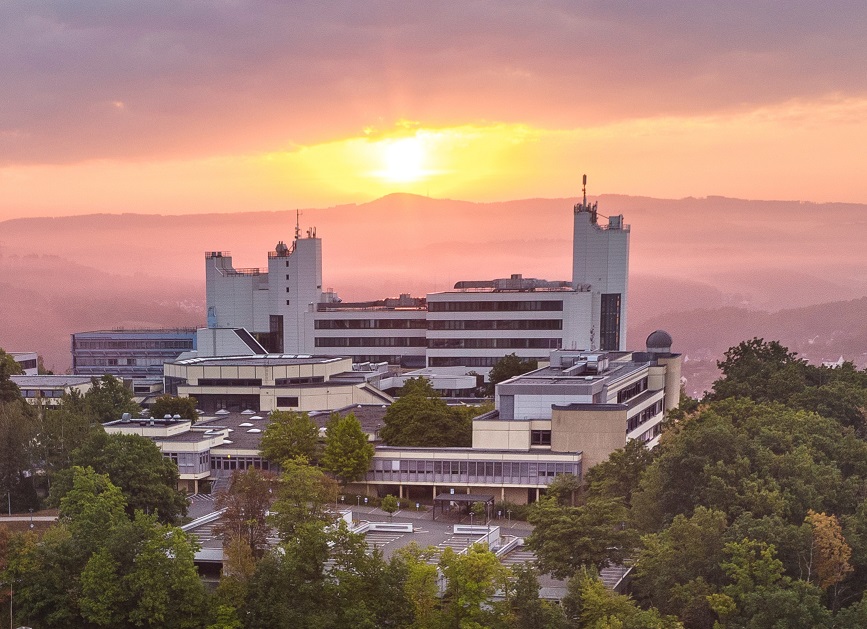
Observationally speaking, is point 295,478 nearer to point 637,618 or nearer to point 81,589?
point 81,589

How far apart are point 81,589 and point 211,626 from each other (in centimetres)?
758

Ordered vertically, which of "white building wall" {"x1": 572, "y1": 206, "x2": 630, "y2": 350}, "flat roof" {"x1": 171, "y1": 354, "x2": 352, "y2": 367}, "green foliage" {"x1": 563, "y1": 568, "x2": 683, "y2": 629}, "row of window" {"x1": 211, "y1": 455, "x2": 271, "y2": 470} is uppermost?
"white building wall" {"x1": 572, "y1": 206, "x2": 630, "y2": 350}

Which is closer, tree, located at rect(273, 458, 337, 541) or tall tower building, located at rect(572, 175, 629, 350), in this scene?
tree, located at rect(273, 458, 337, 541)

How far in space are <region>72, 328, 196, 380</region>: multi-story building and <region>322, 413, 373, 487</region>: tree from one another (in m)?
67.7

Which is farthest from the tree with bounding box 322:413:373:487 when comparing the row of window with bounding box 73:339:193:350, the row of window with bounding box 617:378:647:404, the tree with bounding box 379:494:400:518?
the row of window with bounding box 73:339:193:350

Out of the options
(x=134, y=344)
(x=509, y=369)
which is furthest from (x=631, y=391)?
(x=134, y=344)

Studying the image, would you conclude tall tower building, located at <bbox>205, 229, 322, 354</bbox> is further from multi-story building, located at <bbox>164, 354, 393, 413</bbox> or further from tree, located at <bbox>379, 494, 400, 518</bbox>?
tree, located at <bbox>379, 494, 400, 518</bbox>

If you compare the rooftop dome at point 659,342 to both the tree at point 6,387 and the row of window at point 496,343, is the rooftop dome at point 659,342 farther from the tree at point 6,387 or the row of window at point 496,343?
the tree at point 6,387

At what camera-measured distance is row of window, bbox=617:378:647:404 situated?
293 feet

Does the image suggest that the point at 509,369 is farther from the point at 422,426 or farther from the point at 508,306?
the point at 422,426

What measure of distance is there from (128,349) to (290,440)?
70493mm

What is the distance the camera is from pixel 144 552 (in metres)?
50.8

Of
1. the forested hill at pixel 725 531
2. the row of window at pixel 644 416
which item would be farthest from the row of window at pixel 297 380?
the forested hill at pixel 725 531

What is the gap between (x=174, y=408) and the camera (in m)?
92.4
